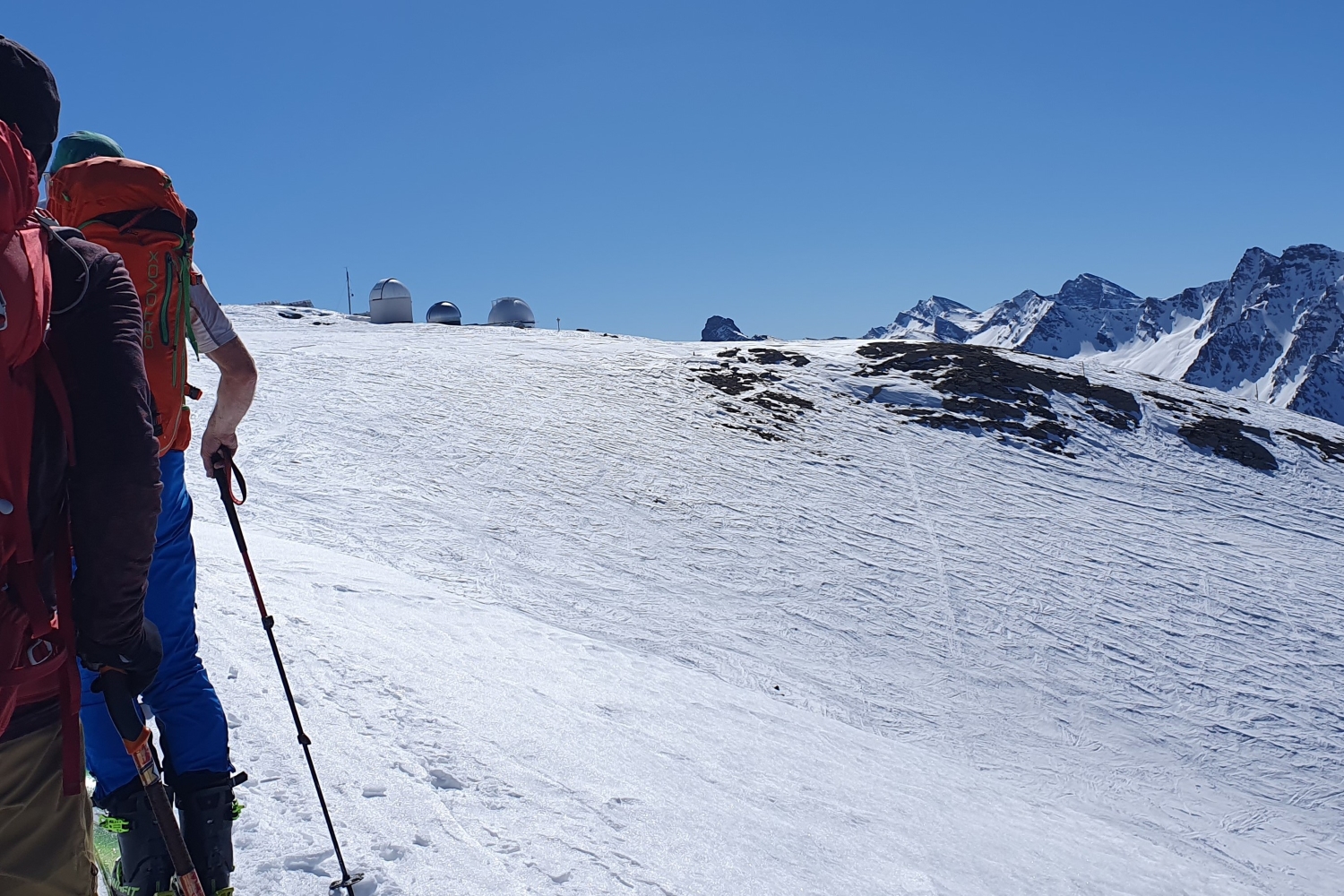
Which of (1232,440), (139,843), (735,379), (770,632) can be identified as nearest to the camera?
(139,843)

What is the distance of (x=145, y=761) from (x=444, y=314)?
49952mm

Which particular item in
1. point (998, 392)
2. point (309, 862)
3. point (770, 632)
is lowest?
point (770, 632)

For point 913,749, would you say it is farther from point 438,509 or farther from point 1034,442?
point 1034,442

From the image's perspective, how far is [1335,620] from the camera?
1531 cm

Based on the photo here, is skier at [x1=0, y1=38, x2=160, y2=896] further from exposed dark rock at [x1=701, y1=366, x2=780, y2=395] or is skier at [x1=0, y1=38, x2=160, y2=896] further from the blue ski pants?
exposed dark rock at [x1=701, y1=366, x2=780, y2=395]

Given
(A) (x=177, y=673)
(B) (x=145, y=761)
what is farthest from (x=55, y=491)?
(A) (x=177, y=673)

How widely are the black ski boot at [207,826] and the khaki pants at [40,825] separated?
0.95 meters

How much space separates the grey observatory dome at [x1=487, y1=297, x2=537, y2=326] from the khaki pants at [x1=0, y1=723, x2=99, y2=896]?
5096 centimetres

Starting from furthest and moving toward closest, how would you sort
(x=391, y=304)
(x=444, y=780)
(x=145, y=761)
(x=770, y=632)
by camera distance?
(x=391, y=304)
(x=770, y=632)
(x=444, y=780)
(x=145, y=761)

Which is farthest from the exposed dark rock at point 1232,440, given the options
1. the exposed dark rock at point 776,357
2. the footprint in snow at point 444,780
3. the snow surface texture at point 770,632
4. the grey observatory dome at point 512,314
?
the grey observatory dome at point 512,314

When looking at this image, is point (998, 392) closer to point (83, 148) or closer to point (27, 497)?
point (83, 148)

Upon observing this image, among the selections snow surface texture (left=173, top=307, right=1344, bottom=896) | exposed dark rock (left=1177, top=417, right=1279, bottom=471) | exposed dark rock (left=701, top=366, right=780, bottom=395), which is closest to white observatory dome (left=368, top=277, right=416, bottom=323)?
snow surface texture (left=173, top=307, right=1344, bottom=896)

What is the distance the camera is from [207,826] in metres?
2.80

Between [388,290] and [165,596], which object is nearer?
[165,596]
